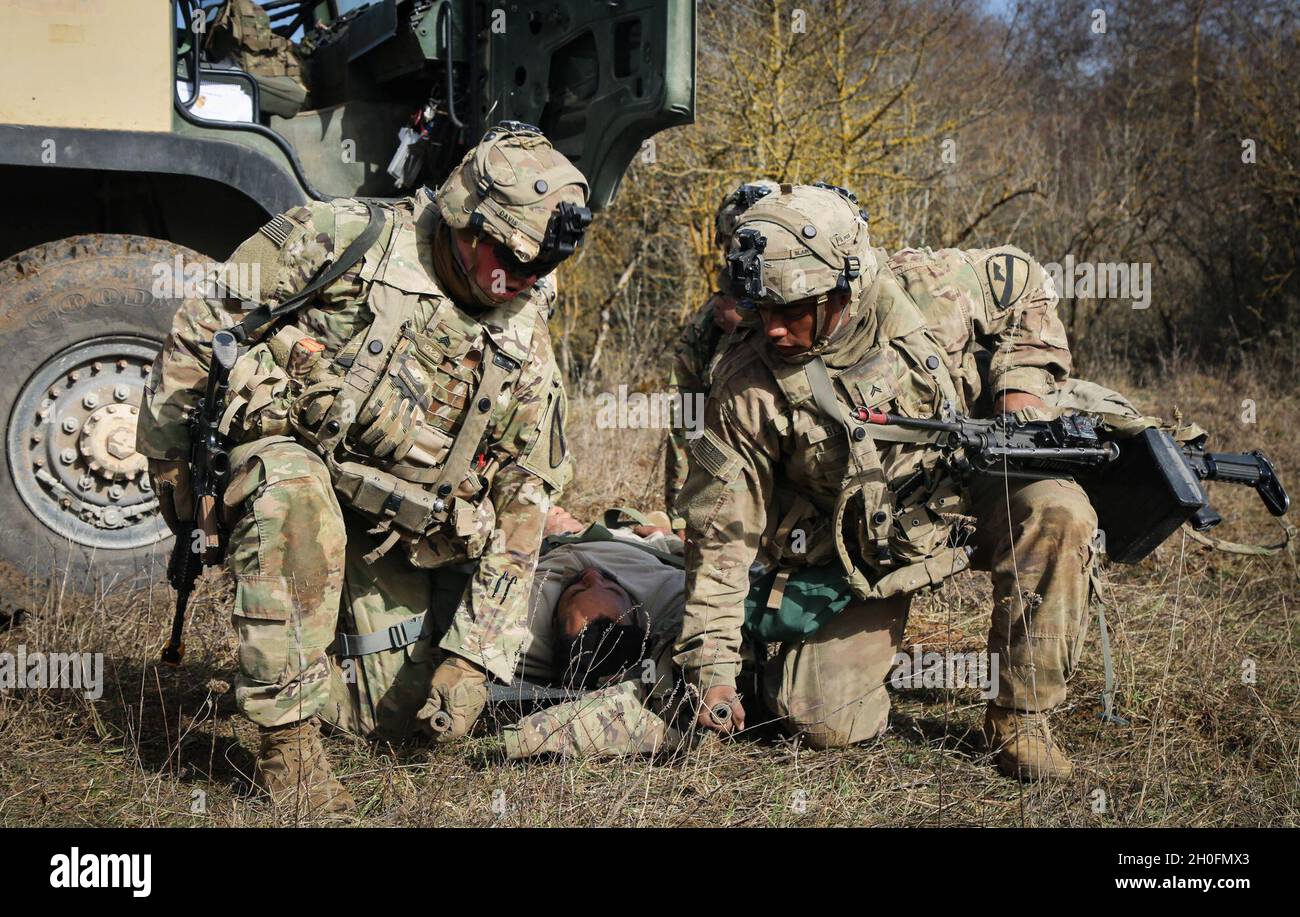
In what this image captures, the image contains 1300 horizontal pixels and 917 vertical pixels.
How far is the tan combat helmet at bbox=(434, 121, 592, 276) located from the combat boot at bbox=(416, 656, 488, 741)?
1.12 meters

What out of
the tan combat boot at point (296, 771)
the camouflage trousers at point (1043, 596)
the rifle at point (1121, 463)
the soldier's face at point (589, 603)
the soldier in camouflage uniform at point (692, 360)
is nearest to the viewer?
the tan combat boot at point (296, 771)

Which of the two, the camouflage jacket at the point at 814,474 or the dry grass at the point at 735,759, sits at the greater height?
the camouflage jacket at the point at 814,474

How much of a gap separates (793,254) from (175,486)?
70.9 inches

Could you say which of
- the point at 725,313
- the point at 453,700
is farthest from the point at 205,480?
the point at 725,313

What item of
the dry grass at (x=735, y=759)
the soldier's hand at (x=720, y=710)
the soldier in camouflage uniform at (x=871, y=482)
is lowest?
the dry grass at (x=735, y=759)

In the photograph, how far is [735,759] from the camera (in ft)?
11.6

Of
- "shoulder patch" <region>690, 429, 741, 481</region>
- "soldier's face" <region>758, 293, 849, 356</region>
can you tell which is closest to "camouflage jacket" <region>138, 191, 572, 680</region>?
"shoulder patch" <region>690, 429, 741, 481</region>

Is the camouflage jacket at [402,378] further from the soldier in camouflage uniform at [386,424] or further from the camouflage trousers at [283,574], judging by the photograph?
the camouflage trousers at [283,574]

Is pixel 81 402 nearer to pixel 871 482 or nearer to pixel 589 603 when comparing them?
pixel 589 603

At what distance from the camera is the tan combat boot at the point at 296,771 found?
3080mm

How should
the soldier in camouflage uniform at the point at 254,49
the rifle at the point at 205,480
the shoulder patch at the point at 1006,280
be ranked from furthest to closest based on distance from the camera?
the soldier in camouflage uniform at the point at 254,49, the shoulder patch at the point at 1006,280, the rifle at the point at 205,480

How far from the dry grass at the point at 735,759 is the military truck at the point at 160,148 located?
0.51 m

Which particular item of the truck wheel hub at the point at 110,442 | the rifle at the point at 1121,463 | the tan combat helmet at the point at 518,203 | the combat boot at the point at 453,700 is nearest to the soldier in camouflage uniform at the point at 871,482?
the rifle at the point at 1121,463

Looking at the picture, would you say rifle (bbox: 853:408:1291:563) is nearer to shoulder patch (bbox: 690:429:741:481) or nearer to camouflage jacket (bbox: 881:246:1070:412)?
camouflage jacket (bbox: 881:246:1070:412)
